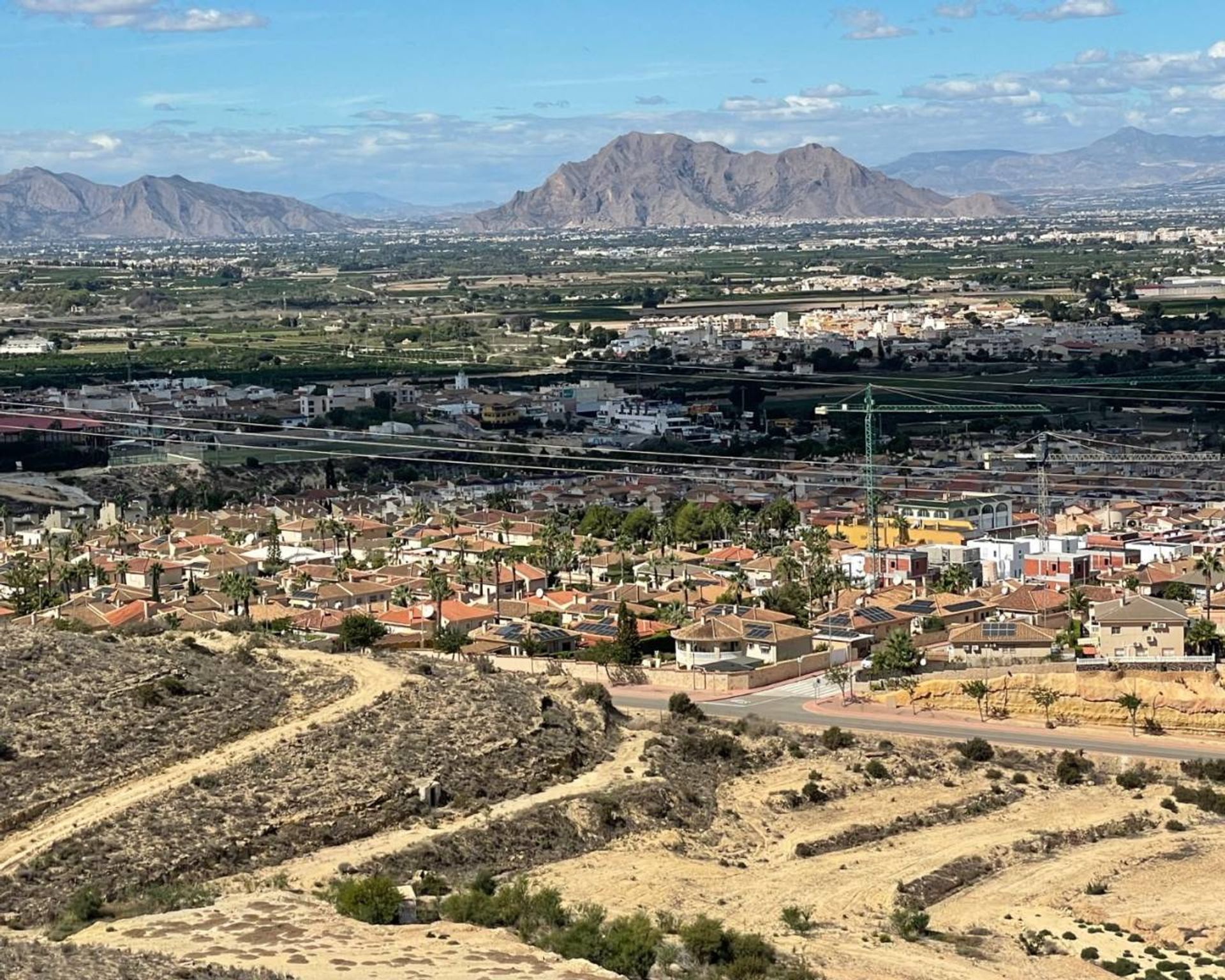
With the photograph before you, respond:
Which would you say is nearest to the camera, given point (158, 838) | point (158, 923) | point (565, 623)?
point (158, 923)

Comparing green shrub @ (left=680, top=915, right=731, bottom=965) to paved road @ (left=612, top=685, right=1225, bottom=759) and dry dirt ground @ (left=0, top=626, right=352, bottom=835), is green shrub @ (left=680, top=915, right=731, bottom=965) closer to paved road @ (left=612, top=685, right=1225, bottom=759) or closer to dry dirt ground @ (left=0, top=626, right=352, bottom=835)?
dry dirt ground @ (left=0, top=626, right=352, bottom=835)

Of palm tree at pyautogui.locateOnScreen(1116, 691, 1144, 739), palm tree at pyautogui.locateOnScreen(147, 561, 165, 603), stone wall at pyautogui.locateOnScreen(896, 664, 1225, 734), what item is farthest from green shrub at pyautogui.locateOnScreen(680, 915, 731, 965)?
palm tree at pyautogui.locateOnScreen(147, 561, 165, 603)

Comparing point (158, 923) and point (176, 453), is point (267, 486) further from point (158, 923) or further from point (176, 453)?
point (158, 923)

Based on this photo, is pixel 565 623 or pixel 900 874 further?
pixel 565 623

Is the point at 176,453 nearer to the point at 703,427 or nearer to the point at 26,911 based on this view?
the point at 703,427

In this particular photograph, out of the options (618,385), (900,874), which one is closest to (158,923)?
(900,874)

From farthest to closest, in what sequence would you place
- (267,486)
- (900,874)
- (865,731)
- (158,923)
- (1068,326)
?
(1068,326) < (267,486) < (865,731) < (900,874) < (158,923)

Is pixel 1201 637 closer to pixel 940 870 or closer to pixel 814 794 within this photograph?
pixel 814 794
